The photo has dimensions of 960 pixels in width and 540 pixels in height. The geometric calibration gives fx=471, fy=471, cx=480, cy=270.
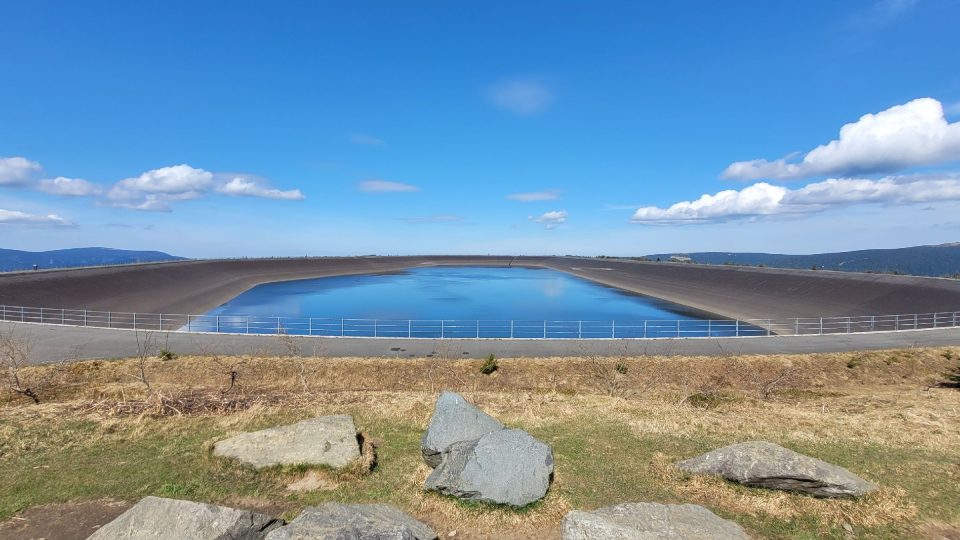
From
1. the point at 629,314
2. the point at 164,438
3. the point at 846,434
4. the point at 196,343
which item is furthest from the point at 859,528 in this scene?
the point at 629,314

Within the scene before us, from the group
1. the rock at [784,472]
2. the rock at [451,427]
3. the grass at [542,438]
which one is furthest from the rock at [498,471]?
the rock at [784,472]

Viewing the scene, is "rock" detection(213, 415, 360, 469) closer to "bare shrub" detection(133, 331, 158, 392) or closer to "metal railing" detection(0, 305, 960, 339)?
"bare shrub" detection(133, 331, 158, 392)

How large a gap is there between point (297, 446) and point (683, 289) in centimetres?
7649

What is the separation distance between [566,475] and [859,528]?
4.58 m

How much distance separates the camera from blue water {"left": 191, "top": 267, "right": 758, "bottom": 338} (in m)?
39.1

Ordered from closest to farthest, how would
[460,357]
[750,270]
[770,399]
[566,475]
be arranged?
1. [566,475]
2. [770,399]
3. [460,357]
4. [750,270]

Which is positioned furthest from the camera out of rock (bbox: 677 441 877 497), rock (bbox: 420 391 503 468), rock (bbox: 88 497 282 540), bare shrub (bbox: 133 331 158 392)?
bare shrub (bbox: 133 331 158 392)

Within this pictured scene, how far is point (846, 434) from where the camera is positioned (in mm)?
11555

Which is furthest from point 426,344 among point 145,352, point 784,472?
point 784,472

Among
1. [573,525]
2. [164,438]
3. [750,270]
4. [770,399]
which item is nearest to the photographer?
[573,525]

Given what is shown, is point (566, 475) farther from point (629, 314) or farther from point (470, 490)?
point (629, 314)

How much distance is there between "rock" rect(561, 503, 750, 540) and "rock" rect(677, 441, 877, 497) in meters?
2.27

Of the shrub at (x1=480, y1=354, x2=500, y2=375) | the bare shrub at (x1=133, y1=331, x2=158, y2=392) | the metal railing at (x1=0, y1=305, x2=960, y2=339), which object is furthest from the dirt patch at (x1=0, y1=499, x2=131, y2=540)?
the metal railing at (x1=0, y1=305, x2=960, y2=339)

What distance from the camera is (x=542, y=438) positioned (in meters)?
11.4
